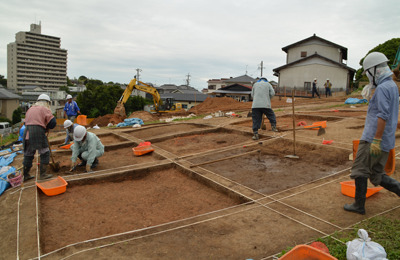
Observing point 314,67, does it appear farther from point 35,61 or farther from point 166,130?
point 35,61

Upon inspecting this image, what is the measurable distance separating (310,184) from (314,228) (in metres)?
1.32

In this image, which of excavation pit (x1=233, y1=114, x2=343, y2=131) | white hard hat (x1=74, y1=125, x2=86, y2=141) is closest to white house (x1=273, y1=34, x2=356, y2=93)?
excavation pit (x1=233, y1=114, x2=343, y2=131)

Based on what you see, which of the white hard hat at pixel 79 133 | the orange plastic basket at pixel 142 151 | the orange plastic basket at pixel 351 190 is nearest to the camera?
the orange plastic basket at pixel 351 190

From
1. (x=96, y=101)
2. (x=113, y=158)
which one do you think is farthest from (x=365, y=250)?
(x=96, y=101)

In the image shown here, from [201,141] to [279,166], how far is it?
3.00 meters

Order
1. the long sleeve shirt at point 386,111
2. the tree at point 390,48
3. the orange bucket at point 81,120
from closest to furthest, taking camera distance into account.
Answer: the long sleeve shirt at point 386,111 → the orange bucket at point 81,120 → the tree at point 390,48

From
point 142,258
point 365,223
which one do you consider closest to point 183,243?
point 142,258

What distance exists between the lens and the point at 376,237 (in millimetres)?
2414

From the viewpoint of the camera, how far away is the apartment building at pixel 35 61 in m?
78.9

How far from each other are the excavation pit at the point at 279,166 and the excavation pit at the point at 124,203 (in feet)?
1.80

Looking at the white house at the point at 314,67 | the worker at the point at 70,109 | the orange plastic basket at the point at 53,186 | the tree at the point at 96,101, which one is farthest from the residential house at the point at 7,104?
the orange plastic basket at the point at 53,186

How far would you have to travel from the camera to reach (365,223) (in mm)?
2703

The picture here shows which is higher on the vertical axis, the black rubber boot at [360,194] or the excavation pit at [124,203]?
the black rubber boot at [360,194]

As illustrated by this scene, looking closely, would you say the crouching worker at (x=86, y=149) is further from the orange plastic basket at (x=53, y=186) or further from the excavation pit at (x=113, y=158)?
the orange plastic basket at (x=53, y=186)
